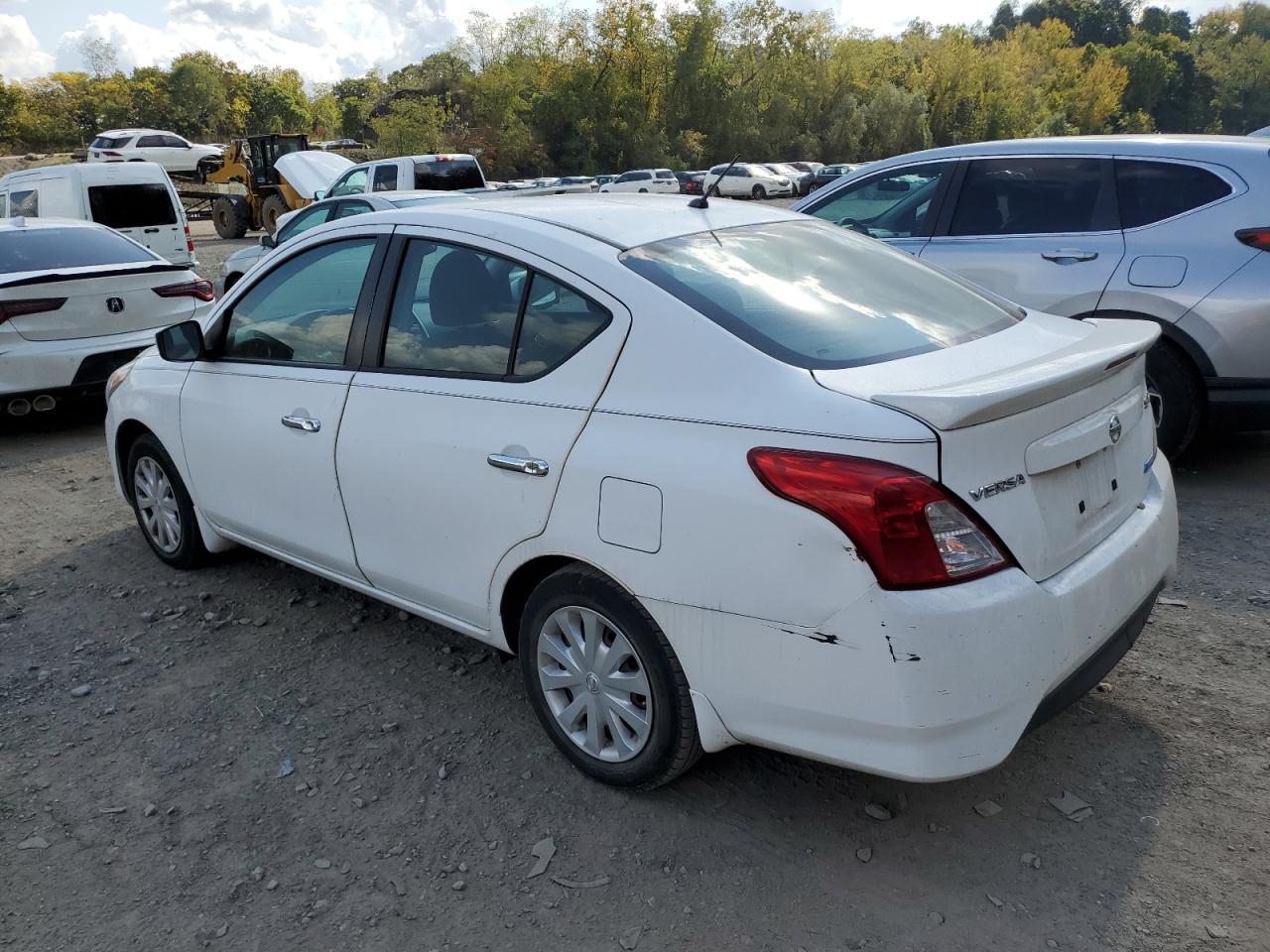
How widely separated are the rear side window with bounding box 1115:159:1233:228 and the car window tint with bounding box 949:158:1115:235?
88 mm

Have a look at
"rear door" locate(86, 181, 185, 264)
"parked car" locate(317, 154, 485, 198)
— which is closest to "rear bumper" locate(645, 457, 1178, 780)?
"parked car" locate(317, 154, 485, 198)

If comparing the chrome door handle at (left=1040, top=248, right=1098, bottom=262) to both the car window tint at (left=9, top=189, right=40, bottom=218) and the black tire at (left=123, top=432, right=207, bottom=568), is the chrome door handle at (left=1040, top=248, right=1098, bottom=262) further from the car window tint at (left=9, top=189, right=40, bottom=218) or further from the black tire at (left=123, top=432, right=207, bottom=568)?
the car window tint at (left=9, top=189, right=40, bottom=218)

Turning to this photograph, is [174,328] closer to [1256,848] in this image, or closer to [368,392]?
[368,392]

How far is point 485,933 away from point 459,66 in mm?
86659

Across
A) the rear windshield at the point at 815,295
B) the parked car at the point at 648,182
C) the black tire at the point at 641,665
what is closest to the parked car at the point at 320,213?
the rear windshield at the point at 815,295

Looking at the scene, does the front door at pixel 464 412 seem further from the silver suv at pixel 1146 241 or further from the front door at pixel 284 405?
the silver suv at pixel 1146 241

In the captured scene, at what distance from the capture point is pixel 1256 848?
265 cm

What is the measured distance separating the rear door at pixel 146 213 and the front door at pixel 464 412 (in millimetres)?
12898

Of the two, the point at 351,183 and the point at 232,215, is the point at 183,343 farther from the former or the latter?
the point at 232,215

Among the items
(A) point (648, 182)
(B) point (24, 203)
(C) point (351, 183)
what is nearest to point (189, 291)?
(B) point (24, 203)

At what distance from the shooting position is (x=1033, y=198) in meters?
5.83

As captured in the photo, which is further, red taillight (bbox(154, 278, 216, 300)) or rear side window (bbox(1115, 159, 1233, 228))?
red taillight (bbox(154, 278, 216, 300))

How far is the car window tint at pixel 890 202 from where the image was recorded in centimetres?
625

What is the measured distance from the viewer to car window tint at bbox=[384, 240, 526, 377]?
3186 millimetres
